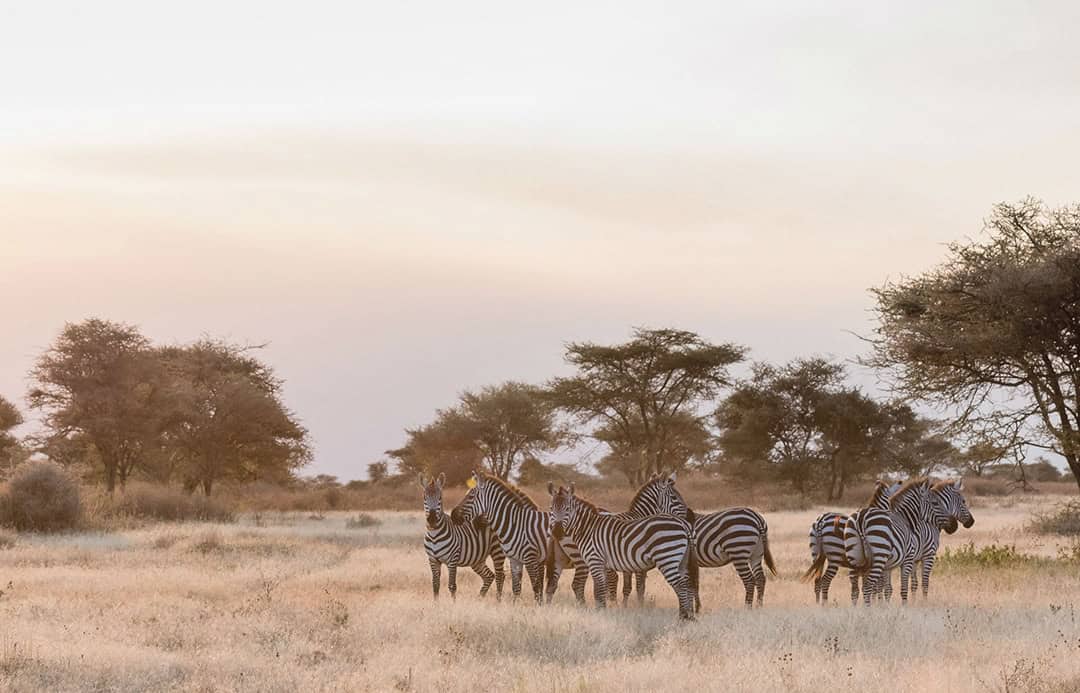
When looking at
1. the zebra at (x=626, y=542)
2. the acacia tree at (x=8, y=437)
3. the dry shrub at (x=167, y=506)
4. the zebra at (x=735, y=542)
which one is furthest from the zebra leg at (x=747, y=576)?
the acacia tree at (x=8, y=437)

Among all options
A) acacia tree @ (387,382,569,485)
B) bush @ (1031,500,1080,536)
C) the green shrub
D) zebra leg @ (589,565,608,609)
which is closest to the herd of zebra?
zebra leg @ (589,565,608,609)

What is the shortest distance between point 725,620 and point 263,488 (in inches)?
2158

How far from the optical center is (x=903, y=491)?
1627 cm

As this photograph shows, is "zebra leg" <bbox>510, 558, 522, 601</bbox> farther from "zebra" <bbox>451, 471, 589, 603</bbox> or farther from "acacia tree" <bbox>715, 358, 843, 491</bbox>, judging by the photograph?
"acacia tree" <bbox>715, 358, 843, 491</bbox>

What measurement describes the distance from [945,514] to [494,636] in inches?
317

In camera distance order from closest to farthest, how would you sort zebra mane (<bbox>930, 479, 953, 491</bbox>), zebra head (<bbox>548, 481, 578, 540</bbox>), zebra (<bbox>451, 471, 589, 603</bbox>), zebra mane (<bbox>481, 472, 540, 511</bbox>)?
zebra head (<bbox>548, 481, 578, 540</bbox>) → zebra (<bbox>451, 471, 589, 603</bbox>) → zebra mane (<bbox>481, 472, 540, 511</bbox>) → zebra mane (<bbox>930, 479, 953, 491</bbox>)

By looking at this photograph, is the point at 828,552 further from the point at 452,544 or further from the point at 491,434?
the point at 491,434

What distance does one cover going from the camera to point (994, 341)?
2369 centimetres

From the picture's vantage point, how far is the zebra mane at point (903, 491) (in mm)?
16156

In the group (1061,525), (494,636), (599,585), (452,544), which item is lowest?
(494,636)

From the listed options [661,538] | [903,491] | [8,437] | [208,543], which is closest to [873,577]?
[903,491]

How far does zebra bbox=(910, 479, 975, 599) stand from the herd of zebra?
0.07ft

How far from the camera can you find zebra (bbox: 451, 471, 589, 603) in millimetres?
15367

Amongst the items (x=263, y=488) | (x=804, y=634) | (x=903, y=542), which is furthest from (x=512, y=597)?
(x=263, y=488)
